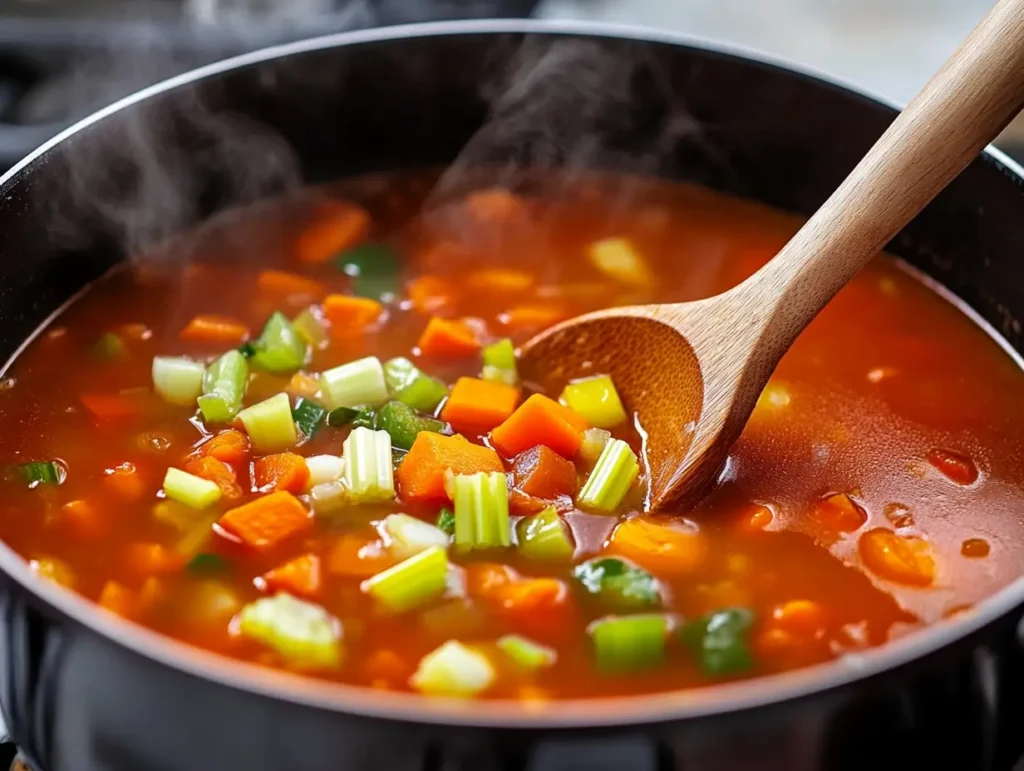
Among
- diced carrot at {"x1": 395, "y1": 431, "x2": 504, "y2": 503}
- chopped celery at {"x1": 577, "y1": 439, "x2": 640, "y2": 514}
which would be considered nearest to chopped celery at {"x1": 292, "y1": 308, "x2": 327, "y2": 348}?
A: diced carrot at {"x1": 395, "y1": 431, "x2": 504, "y2": 503}

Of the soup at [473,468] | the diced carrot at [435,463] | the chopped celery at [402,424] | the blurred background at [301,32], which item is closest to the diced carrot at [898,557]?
the soup at [473,468]

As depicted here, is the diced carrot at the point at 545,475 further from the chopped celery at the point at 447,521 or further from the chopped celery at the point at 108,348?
the chopped celery at the point at 108,348

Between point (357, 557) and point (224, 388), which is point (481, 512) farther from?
point (224, 388)

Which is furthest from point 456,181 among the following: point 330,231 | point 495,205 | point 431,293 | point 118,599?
point 118,599

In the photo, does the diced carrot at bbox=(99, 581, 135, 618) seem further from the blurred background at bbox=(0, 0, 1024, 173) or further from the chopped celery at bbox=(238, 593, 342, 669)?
the blurred background at bbox=(0, 0, 1024, 173)

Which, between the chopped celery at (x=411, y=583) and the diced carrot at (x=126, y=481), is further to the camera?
the diced carrot at (x=126, y=481)

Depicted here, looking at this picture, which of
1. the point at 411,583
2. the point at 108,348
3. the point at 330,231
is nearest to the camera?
the point at 411,583
